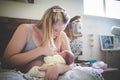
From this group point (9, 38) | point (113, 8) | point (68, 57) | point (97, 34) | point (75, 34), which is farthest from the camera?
point (113, 8)

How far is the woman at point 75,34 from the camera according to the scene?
4.67 ft

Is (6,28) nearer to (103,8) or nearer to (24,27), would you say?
(24,27)

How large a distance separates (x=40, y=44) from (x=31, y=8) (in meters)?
0.25

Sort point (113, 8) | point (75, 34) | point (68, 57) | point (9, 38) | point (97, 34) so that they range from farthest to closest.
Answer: point (113, 8), point (97, 34), point (75, 34), point (68, 57), point (9, 38)

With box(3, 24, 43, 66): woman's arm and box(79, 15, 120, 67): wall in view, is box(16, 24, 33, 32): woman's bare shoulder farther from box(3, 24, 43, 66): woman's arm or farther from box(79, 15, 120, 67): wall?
box(79, 15, 120, 67): wall

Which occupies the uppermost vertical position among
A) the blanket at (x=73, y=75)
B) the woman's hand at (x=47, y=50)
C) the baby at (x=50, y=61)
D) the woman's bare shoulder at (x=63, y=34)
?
the woman's bare shoulder at (x=63, y=34)

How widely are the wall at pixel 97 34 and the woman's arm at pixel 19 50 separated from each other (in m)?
0.40

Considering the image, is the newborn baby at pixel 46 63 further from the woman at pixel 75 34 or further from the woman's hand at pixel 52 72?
the woman at pixel 75 34

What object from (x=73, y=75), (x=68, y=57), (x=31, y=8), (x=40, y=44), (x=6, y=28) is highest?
(x=31, y=8)

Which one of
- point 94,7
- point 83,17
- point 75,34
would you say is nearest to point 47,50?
point 75,34

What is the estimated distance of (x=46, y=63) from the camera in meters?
1.27

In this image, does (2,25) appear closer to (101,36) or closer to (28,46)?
(28,46)

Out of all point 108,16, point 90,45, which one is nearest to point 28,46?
point 90,45

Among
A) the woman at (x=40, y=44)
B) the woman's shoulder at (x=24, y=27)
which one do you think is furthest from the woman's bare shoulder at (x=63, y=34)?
the woman's shoulder at (x=24, y=27)
